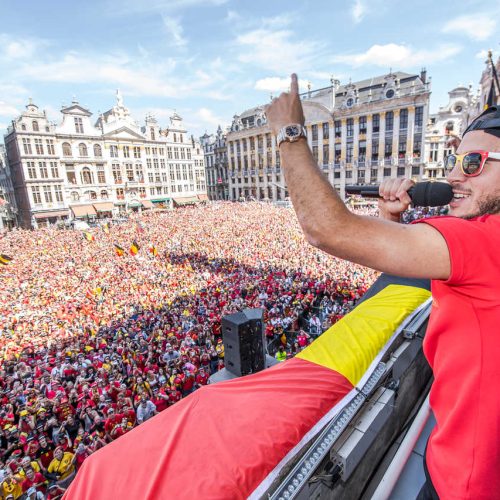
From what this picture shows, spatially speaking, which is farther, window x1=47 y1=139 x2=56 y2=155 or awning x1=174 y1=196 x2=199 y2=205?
awning x1=174 y1=196 x2=199 y2=205

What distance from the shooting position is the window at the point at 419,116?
43.0m

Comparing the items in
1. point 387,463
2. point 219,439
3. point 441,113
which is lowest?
point 387,463

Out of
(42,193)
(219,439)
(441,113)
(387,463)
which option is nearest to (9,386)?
(219,439)

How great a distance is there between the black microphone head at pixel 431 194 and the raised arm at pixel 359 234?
1.52ft

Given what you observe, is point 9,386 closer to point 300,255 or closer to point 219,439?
point 219,439

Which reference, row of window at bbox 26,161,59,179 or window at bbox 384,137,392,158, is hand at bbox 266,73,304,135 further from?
window at bbox 384,137,392,158

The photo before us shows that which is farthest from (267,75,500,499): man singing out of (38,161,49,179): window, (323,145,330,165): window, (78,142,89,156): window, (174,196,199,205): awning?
(174,196,199,205): awning

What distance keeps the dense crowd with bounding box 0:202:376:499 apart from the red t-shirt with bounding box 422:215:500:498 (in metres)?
6.49

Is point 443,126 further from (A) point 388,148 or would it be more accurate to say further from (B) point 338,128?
(B) point 338,128

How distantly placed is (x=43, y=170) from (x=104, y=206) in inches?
339

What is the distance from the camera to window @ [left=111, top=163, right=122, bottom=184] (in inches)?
1884

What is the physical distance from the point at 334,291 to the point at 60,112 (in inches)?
1803

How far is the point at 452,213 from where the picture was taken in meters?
1.47

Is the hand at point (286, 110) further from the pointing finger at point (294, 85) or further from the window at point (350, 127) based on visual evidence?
the window at point (350, 127)
